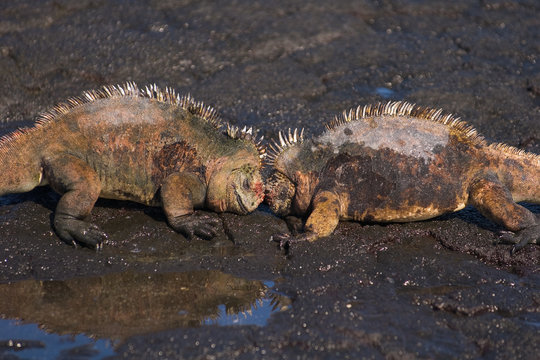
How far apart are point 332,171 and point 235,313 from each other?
1.36 m

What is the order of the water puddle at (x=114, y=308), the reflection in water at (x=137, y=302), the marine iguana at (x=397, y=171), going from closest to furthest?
the water puddle at (x=114, y=308) → the reflection in water at (x=137, y=302) → the marine iguana at (x=397, y=171)

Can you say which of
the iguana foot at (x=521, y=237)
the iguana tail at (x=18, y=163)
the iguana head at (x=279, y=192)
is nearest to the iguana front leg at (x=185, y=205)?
the iguana head at (x=279, y=192)

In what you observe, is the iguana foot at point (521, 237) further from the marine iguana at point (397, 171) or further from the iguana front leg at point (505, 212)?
the marine iguana at point (397, 171)

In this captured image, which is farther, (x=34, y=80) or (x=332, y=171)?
(x=34, y=80)

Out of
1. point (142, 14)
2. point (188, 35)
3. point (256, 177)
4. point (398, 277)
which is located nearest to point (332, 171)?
point (256, 177)

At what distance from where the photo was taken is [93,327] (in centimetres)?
370

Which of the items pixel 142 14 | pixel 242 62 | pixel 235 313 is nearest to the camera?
pixel 235 313

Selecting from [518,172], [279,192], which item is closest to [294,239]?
[279,192]

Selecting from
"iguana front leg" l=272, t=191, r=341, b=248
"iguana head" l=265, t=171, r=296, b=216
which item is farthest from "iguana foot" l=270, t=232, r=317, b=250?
"iguana head" l=265, t=171, r=296, b=216

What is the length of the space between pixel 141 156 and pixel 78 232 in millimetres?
714

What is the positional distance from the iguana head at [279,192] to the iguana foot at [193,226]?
1.53 feet

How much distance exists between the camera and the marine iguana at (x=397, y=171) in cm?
472

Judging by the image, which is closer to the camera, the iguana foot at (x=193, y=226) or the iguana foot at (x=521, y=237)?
the iguana foot at (x=521, y=237)

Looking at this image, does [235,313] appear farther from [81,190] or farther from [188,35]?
[188,35]
